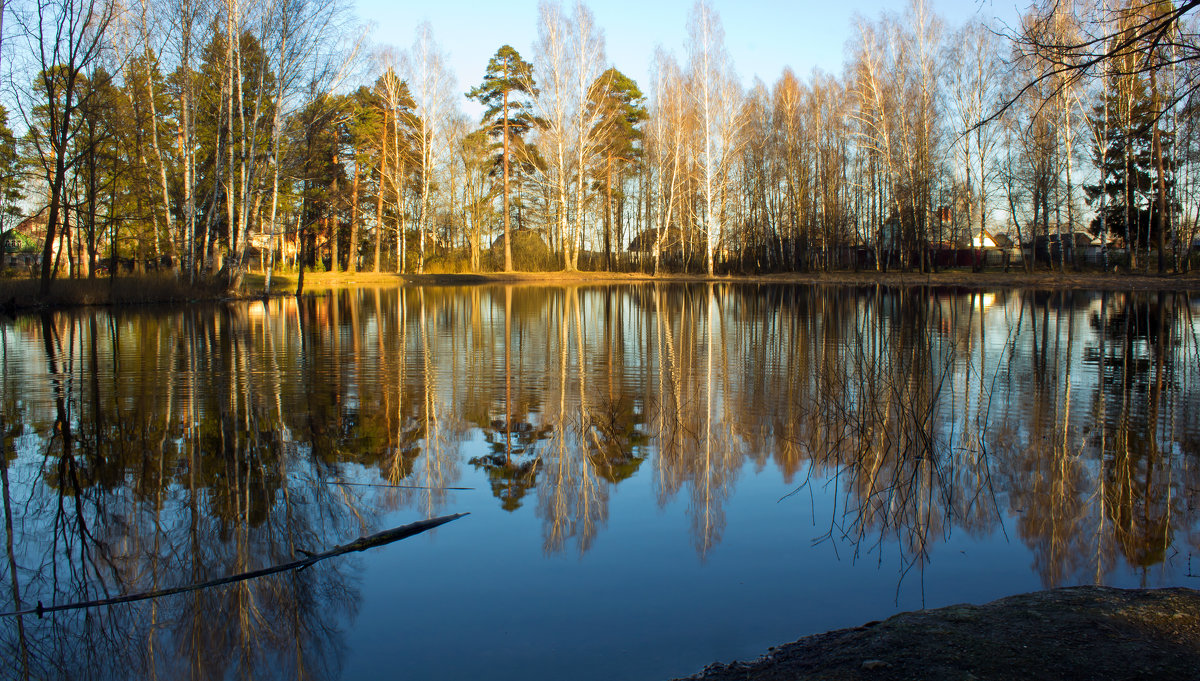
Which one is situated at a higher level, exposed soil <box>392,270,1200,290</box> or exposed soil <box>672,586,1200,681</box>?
exposed soil <box>392,270,1200,290</box>

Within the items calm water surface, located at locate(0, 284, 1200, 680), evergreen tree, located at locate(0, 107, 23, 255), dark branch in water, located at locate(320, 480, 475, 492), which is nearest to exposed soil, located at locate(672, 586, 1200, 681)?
calm water surface, located at locate(0, 284, 1200, 680)

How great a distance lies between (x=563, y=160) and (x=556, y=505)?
39898 millimetres

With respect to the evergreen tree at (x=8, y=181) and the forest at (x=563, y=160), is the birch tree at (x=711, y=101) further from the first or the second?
the evergreen tree at (x=8, y=181)

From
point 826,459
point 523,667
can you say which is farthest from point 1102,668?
point 826,459

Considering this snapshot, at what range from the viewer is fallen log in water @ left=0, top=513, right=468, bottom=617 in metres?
3.49

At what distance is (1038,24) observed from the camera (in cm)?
590

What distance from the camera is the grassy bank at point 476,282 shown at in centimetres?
2152

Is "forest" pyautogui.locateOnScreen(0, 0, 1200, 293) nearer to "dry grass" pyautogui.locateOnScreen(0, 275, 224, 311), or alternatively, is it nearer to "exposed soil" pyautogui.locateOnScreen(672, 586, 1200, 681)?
"dry grass" pyautogui.locateOnScreen(0, 275, 224, 311)

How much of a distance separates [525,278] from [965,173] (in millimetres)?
23090

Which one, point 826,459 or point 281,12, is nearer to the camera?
point 826,459

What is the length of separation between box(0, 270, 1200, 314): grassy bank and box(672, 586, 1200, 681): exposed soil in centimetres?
521

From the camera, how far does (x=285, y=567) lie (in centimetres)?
390

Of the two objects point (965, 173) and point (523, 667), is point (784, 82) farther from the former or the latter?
point (523, 667)

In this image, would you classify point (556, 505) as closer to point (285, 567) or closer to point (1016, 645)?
point (285, 567)
